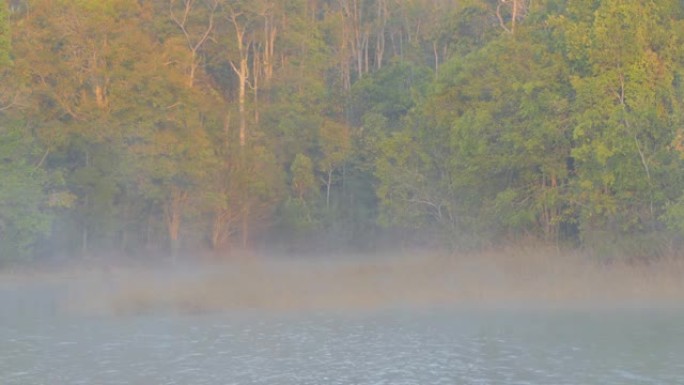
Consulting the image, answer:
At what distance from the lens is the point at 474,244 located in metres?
39.8

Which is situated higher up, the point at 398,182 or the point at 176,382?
the point at 398,182

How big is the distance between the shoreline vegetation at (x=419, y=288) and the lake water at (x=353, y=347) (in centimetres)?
130

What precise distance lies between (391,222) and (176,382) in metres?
30.8

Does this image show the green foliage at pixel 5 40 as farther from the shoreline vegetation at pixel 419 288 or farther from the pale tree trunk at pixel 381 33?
the pale tree trunk at pixel 381 33

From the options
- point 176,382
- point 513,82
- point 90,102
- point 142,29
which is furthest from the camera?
point 142,29

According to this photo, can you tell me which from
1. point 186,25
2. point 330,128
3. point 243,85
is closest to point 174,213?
point 330,128

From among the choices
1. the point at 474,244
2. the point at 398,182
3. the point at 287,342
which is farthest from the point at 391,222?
the point at 287,342

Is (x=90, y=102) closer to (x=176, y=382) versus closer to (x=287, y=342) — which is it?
(x=287, y=342)

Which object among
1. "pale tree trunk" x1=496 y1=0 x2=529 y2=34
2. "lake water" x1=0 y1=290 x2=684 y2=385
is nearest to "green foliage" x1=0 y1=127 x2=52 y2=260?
"lake water" x1=0 y1=290 x2=684 y2=385

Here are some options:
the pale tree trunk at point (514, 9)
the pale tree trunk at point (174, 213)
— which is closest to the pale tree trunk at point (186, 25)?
the pale tree trunk at point (174, 213)

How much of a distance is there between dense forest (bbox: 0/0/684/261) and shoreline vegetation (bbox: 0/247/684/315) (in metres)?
1.61

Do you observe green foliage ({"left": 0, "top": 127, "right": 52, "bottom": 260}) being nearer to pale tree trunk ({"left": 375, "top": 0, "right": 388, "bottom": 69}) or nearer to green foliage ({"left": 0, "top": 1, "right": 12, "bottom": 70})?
green foliage ({"left": 0, "top": 1, "right": 12, "bottom": 70})

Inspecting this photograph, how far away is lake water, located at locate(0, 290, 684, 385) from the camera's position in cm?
1728

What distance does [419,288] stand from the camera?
30312 mm
